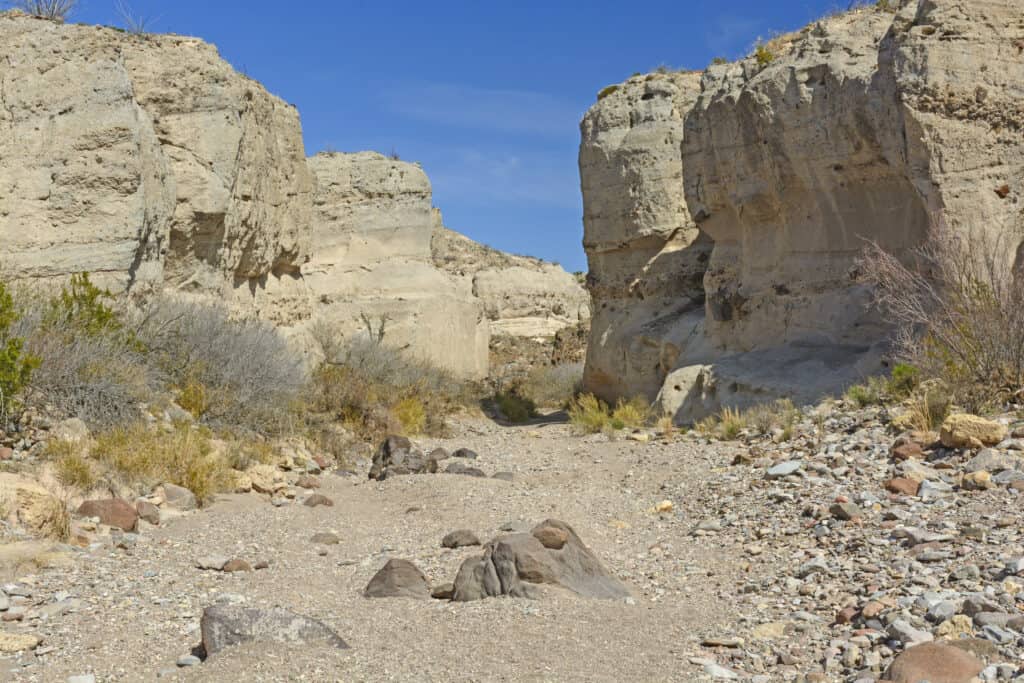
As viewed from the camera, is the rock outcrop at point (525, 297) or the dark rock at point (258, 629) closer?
the dark rock at point (258, 629)

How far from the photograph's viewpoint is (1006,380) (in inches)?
316

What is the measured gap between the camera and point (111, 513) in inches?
243

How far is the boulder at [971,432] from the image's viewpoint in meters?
6.75

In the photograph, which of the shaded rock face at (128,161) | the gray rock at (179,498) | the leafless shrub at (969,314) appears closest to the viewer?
the gray rock at (179,498)

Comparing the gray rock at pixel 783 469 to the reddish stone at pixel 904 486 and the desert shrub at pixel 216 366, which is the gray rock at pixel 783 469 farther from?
the desert shrub at pixel 216 366

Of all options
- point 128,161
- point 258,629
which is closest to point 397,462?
point 128,161

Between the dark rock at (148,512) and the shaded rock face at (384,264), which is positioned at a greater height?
the shaded rock face at (384,264)

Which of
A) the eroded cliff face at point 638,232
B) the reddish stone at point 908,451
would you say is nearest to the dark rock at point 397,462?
the reddish stone at point 908,451

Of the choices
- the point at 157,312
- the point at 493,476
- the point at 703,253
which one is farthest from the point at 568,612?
the point at 703,253

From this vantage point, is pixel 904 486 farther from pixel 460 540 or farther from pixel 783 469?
pixel 460 540

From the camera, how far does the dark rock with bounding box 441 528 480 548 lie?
6094mm

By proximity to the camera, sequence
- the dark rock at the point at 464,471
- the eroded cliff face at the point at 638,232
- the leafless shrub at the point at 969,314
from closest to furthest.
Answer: the leafless shrub at the point at 969,314
the dark rock at the point at 464,471
the eroded cliff face at the point at 638,232

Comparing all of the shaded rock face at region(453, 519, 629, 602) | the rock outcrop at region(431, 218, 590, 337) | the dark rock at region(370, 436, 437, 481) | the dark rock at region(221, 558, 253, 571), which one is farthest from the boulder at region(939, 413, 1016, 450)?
the rock outcrop at region(431, 218, 590, 337)

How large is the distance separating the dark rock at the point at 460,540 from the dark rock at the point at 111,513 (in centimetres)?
207
